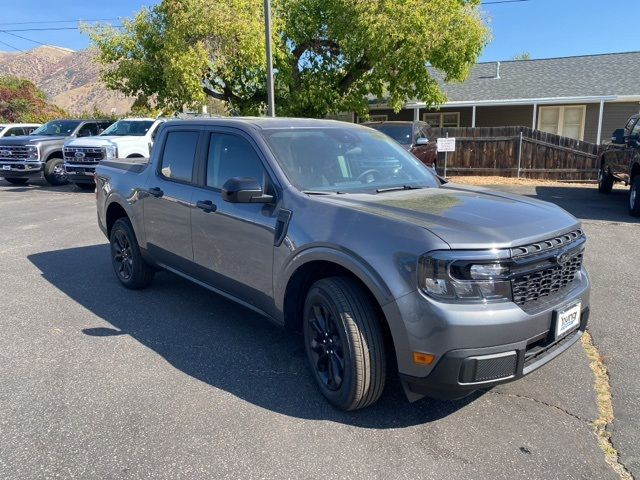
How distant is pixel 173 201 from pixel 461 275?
286 centimetres

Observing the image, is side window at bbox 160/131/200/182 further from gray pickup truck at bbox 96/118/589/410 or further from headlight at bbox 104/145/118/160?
headlight at bbox 104/145/118/160

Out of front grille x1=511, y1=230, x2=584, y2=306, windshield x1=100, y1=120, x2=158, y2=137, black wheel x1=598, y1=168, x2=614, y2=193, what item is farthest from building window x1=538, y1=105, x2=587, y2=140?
front grille x1=511, y1=230, x2=584, y2=306

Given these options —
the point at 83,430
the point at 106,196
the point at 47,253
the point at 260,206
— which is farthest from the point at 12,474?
the point at 47,253

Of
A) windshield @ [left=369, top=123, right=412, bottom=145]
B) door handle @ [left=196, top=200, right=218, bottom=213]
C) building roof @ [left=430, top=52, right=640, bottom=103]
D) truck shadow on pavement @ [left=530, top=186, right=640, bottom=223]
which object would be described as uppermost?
building roof @ [left=430, top=52, right=640, bottom=103]

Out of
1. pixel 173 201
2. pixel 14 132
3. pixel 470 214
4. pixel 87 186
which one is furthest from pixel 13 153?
pixel 470 214

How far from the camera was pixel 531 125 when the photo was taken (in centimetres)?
2142

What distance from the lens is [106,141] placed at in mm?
13305

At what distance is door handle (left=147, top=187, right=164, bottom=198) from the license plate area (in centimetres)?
349

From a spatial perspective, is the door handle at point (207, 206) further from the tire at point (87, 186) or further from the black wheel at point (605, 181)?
the black wheel at point (605, 181)

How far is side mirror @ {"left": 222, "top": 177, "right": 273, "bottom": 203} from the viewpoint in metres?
3.53

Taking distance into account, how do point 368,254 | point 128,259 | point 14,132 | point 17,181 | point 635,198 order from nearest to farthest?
1. point 368,254
2. point 128,259
3. point 635,198
4. point 17,181
5. point 14,132

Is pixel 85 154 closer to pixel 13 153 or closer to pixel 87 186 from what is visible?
pixel 87 186

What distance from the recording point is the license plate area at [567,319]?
9.93ft

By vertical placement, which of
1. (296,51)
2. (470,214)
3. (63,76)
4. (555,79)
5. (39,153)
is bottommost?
(39,153)
